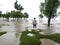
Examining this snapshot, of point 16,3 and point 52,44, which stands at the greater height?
point 16,3

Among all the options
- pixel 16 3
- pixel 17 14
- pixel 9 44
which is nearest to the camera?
pixel 9 44

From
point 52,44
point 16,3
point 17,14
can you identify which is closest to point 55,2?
point 52,44

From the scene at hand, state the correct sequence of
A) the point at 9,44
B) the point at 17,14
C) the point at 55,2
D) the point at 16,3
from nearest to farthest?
1. the point at 9,44
2. the point at 55,2
3. the point at 16,3
4. the point at 17,14

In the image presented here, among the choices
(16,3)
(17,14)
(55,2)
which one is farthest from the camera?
(17,14)

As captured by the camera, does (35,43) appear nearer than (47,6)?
Yes

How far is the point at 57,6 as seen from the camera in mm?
48625

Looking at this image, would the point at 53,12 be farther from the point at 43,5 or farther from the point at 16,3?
the point at 16,3

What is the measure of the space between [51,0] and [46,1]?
2026 millimetres

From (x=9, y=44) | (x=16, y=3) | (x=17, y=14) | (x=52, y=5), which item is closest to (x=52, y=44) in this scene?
(x=9, y=44)

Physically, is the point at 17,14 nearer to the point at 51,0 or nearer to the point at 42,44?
the point at 51,0

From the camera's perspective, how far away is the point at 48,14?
49.6m

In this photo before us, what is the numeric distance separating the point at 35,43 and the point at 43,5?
3434cm

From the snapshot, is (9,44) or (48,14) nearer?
(9,44)

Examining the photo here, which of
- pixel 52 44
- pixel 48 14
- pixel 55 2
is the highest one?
pixel 55 2
